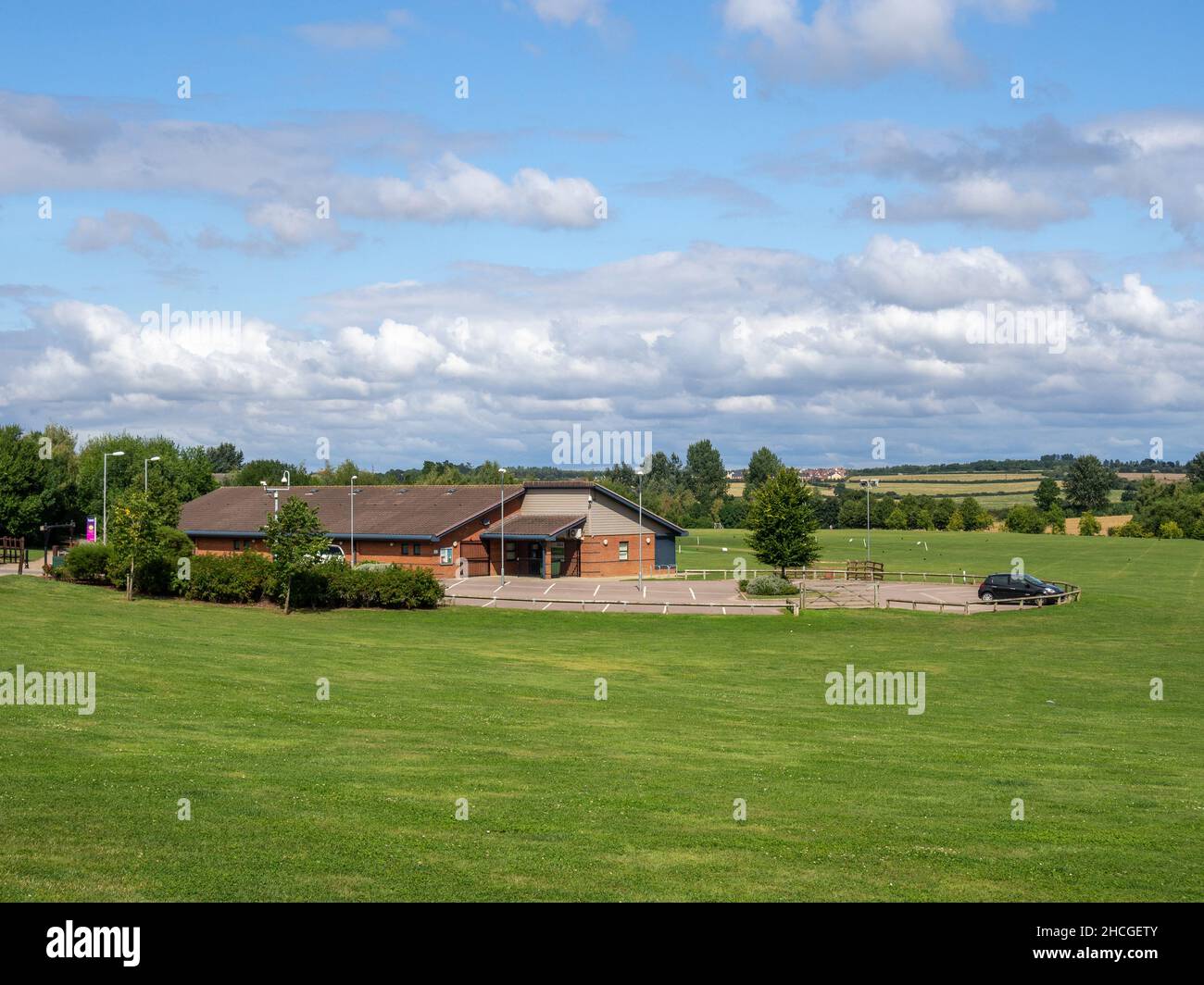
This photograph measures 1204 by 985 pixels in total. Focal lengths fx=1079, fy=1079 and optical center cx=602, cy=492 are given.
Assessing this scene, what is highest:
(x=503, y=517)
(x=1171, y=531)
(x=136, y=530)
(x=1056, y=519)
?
(x=503, y=517)

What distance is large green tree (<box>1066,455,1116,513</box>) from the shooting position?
631 feet

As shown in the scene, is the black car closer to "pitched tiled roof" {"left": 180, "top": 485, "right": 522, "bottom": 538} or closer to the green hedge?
the green hedge

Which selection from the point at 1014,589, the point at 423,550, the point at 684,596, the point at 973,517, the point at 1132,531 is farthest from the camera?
the point at 973,517

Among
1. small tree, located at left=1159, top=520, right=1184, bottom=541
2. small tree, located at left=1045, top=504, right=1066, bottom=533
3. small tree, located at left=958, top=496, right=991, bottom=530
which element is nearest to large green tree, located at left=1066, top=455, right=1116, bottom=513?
small tree, located at left=1045, top=504, right=1066, bottom=533

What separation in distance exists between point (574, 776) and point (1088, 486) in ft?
642

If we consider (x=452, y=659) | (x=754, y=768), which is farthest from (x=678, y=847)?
(x=452, y=659)

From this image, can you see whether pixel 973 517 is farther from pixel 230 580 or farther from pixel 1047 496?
pixel 230 580

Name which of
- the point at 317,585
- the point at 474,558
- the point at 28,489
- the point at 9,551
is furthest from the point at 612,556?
the point at 28,489

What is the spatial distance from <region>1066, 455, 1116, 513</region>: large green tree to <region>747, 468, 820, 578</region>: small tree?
131 metres

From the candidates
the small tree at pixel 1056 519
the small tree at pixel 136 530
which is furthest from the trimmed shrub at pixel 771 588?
the small tree at pixel 1056 519

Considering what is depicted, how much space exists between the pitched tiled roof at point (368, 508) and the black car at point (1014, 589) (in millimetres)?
33890

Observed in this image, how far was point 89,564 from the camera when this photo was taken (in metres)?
58.4

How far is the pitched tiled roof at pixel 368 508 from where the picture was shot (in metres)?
75.1
